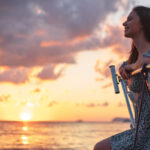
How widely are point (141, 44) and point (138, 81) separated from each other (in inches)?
12.1

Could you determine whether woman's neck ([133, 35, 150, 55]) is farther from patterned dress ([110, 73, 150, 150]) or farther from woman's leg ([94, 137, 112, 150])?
woman's leg ([94, 137, 112, 150])

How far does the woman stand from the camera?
2090 mm

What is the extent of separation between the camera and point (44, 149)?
25.6m

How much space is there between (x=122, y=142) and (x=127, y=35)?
0.85 metres

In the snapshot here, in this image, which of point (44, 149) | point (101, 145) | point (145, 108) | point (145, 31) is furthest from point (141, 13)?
point (44, 149)

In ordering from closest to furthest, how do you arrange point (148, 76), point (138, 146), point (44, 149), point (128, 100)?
1. point (148, 76)
2. point (138, 146)
3. point (128, 100)
4. point (44, 149)

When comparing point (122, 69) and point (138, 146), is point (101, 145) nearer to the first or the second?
point (138, 146)

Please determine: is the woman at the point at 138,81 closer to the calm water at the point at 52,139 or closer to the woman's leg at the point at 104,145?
the woman's leg at the point at 104,145

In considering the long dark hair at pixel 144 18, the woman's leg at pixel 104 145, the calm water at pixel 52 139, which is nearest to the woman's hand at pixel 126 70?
the long dark hair at pixel 144 18

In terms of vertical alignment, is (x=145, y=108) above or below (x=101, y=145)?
above

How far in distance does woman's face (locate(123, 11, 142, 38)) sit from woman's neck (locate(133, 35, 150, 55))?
1.6 inches

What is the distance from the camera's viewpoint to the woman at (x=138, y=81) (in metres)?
2.09

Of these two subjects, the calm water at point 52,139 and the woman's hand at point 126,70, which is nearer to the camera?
the woman's hand at point 126,70

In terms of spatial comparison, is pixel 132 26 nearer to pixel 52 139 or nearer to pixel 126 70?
pixel 126 70
